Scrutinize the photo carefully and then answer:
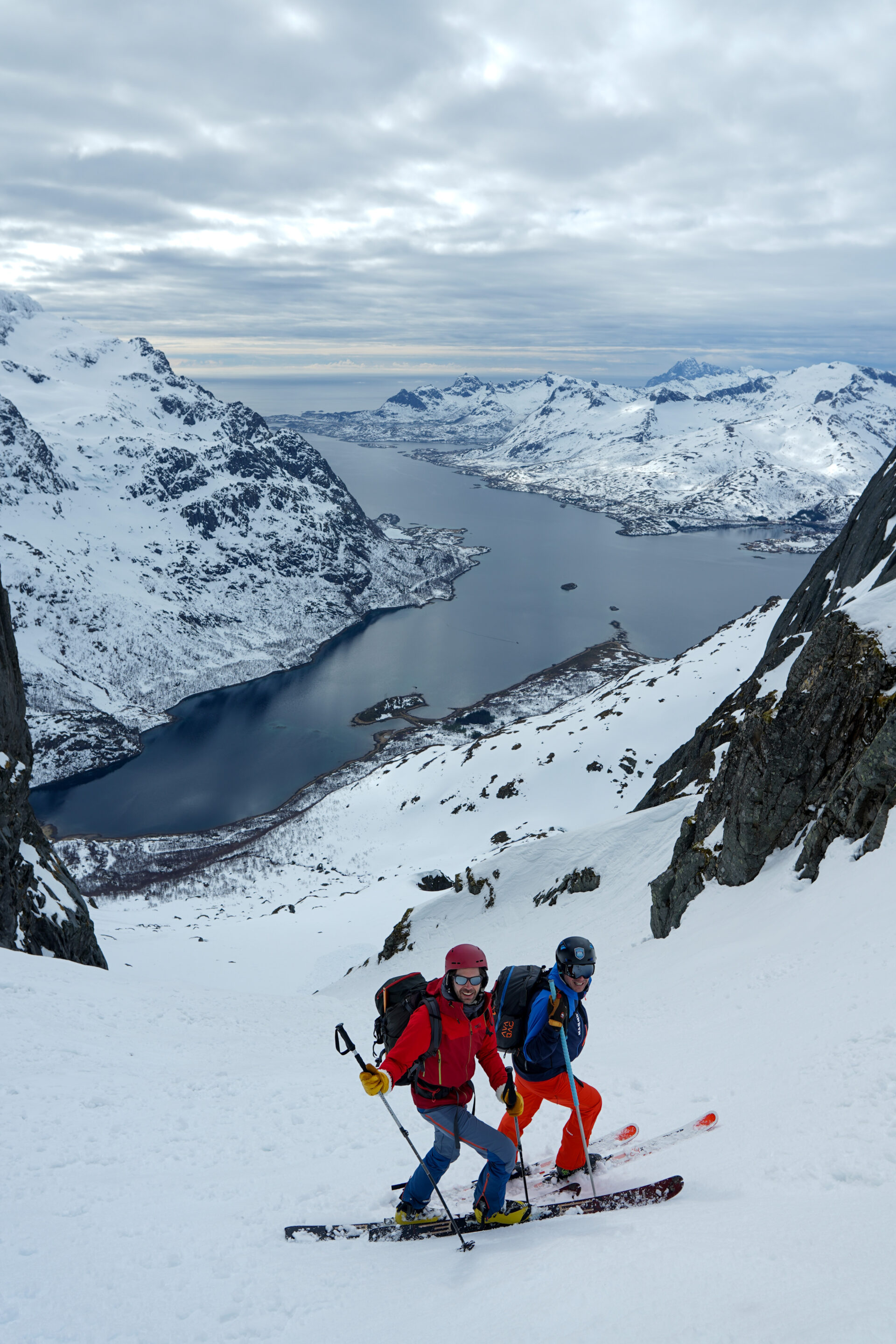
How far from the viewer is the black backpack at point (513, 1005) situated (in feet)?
22.5

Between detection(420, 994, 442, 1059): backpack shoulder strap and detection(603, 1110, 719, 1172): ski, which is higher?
detection(420, 994, 442, 1059): backpack shoulder strap

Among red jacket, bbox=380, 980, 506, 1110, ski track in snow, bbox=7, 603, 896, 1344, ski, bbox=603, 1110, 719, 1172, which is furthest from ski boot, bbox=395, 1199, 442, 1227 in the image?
ski, bbox=603, 1110, 719, 1172

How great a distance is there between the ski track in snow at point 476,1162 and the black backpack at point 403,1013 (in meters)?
1.64

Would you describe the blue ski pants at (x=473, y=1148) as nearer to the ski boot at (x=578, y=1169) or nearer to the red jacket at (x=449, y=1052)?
the red jacket at (x=449, y=1052)

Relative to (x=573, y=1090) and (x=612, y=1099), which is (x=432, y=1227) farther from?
(x=612, y=1099)

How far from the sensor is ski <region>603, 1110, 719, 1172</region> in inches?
280

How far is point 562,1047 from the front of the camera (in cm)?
702

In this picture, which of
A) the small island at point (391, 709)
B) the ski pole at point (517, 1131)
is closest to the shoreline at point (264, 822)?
the small island at point (391, 709)

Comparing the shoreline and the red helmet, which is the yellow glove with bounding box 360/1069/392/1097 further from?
the shoreline

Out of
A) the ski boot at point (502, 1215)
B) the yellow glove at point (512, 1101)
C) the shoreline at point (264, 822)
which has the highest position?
the yellow glove at point (512, 1101)

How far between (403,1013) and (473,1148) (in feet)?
5.14

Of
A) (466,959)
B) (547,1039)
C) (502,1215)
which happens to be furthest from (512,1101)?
(466,959)

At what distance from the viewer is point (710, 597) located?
605 ft

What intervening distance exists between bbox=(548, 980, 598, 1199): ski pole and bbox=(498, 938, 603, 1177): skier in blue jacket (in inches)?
0.7
